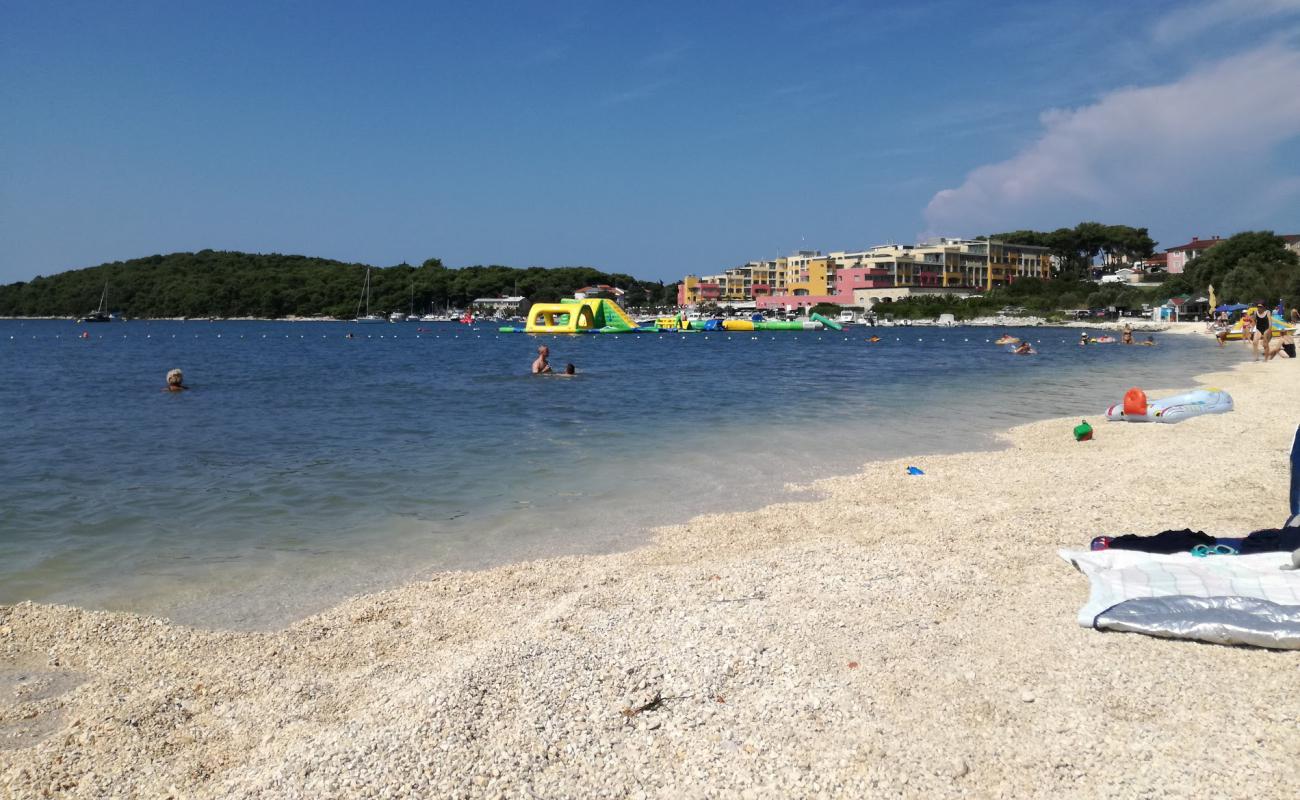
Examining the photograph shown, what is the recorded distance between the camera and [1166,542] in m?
5.15

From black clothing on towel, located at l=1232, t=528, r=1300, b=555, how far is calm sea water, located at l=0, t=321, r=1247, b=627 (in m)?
4.21

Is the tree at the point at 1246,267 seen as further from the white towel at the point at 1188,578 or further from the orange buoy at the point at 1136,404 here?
the white towel at the point at 1188,578

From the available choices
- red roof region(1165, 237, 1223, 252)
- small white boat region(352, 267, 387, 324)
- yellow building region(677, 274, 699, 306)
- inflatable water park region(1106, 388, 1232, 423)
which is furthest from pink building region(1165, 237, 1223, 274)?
small white boat region(352, 267, 387, 324)

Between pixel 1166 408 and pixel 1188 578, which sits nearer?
pixel 1188 578

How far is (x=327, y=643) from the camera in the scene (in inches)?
180

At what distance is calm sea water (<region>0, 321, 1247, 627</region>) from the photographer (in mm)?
6145

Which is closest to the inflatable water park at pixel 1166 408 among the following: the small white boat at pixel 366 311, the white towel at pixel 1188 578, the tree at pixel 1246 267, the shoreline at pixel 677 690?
the shoreline at pixel 677 690

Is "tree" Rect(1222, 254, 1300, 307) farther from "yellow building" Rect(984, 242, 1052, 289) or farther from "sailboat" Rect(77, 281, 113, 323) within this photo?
"sailboat" Rect(77, 281, 113, 323)

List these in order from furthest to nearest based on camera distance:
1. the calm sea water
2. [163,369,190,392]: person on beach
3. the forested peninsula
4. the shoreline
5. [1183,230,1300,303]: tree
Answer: the forested peninsula
[1183,230,1300,303]: tree
[163,369,190,392]: person on beach
the calm sea water
the shoreline

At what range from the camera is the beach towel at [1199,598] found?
3.77 metres

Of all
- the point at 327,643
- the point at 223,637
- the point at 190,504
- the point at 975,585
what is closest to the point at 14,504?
the point at 190,504

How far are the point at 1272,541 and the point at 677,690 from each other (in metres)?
3.85

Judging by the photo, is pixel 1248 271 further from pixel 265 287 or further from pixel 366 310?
pixel 265 287

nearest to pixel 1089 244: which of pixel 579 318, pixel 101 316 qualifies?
pixel 579 318
